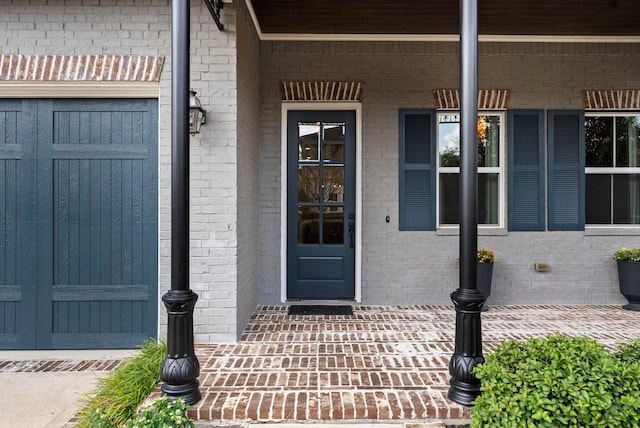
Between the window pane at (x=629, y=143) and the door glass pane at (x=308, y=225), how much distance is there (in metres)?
3.68

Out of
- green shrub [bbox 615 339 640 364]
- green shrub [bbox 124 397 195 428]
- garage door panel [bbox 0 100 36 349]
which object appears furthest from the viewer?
garage door panel [bbox 0 100 36 349]

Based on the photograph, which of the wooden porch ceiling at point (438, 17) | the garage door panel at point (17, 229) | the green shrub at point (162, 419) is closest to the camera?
the green shrub at point (162, 419)

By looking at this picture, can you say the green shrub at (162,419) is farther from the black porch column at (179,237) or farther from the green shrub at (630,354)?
the green shrub at (630,354)

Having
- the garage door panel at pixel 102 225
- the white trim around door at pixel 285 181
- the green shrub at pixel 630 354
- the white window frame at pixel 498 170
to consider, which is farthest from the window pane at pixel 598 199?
the garage door panel at pixel 102 225

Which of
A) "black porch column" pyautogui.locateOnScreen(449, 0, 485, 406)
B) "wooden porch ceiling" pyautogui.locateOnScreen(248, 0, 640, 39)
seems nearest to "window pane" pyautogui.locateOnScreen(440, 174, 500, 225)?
"wooden porch ceiling" pyautogui.locateOnScreen(248, 0, 640, 39)

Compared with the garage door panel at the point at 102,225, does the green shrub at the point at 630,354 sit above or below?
below

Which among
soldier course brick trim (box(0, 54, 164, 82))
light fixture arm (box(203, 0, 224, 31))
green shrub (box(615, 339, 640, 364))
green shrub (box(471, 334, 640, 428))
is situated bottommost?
green shrub (box(471, 334, 640, 428))

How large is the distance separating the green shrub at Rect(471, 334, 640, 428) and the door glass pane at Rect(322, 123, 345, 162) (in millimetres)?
3092

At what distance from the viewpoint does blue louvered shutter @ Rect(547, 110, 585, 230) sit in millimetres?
4613

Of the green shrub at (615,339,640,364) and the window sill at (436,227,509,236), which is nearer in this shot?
the green shrub at (615,339,640,364)

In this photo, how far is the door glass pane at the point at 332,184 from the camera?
15.2 feet

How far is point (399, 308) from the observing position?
175 inches

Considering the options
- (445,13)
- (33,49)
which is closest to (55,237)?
(33,49)

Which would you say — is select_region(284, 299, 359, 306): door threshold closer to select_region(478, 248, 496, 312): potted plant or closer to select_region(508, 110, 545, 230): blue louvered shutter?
select_region(478, 248, 496, 312): potted plant
